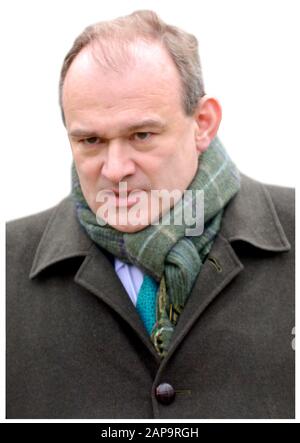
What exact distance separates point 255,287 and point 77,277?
653 mm

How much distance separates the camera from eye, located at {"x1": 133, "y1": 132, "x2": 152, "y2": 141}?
2.90 metres

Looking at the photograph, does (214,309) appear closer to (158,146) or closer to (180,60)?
(158,146)

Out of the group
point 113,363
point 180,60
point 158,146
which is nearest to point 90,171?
point 158,146

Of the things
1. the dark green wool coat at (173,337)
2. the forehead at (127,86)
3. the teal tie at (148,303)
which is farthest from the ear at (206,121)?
the teal tie at (148,303)

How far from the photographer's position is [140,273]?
122 inches

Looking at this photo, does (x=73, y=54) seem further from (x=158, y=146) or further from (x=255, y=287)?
(x=255, y=287)

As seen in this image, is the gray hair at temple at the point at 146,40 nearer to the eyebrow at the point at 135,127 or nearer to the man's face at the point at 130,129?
the man's face at the point at 130,129

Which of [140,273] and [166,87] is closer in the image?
[166,87]

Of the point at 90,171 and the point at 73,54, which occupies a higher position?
the point at 73,54

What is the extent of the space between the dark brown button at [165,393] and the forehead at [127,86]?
0.95 meters

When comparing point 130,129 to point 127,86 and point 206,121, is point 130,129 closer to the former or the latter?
point 127,86

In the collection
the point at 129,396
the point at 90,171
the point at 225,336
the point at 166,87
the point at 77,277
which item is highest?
the point at 166,87

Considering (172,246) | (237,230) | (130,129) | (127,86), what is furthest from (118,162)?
(237,230)

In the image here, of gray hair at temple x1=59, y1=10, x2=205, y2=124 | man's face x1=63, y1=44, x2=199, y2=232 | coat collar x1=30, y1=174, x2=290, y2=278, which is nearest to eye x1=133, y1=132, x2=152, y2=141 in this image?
man's face x1=63, y1=44, x2=199, y2=232
